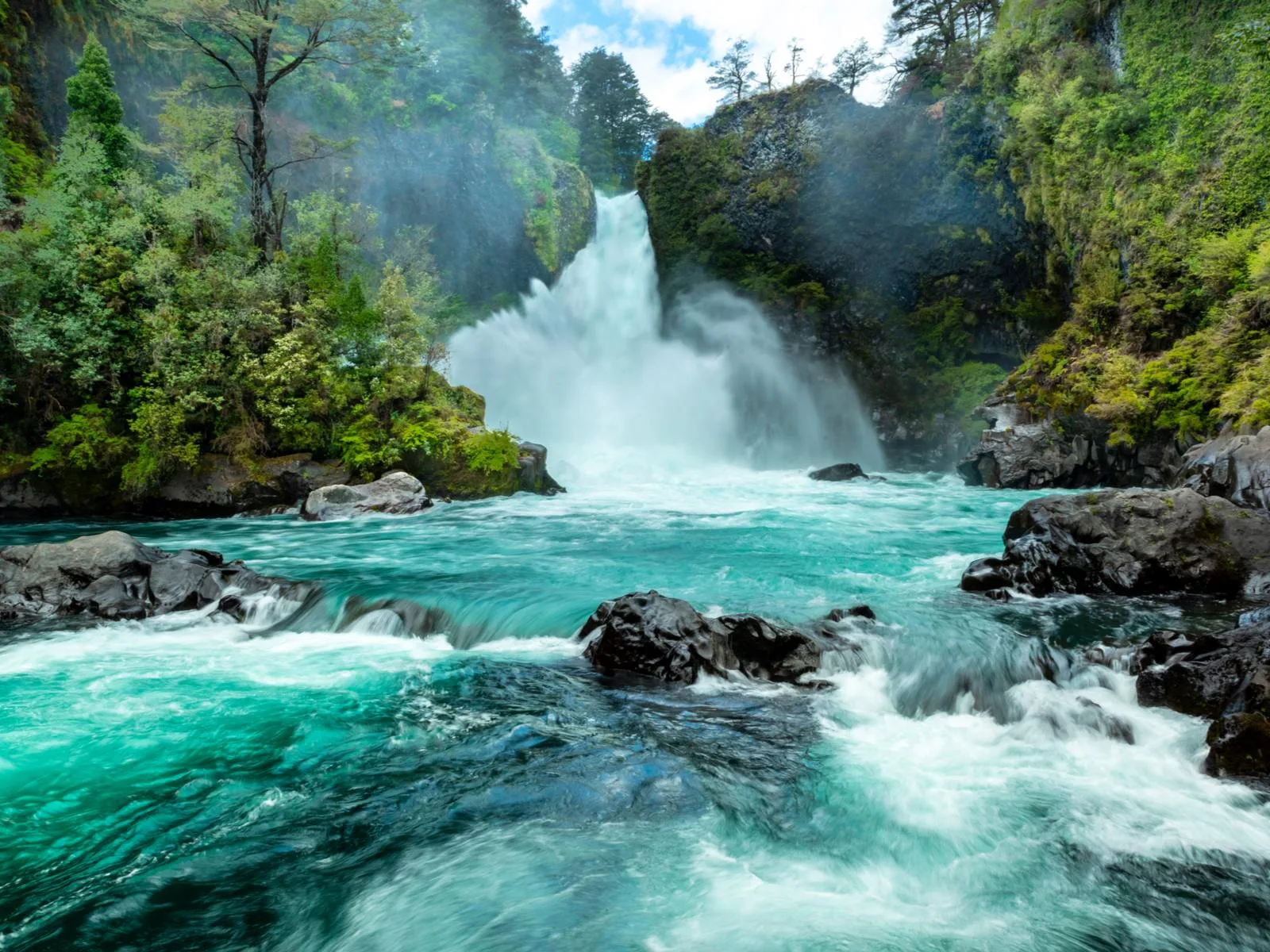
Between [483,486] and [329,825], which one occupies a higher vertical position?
[483,486]

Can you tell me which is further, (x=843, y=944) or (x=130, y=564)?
(x=130, y=564)

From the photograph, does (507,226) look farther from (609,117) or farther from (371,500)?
(371,500)

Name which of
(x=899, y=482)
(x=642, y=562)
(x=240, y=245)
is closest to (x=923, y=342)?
(x=899, y=482)

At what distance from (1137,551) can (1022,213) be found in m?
18.3

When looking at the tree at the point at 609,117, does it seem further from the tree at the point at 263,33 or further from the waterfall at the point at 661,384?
the tree at the point at 263,33

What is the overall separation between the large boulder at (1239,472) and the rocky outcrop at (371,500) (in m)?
13.9

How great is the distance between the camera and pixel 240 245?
1702cm

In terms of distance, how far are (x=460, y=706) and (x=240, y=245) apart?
15.8 m

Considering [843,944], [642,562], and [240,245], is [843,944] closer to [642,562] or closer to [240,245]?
[642,562]

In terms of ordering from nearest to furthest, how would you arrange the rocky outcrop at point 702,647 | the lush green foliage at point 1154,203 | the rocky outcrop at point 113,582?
the rocky outcrop at point 702,647 → the rocky outcrop at point 113,582 → the lush green foliage at point 1154,203

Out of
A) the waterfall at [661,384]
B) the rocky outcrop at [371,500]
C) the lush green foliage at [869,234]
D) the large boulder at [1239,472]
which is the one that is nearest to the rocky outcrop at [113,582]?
the rocky outcrop at [371,500]

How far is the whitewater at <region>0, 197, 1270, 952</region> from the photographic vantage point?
3381mm

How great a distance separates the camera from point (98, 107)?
17.5 metres

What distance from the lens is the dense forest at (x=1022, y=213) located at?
1458 cm
